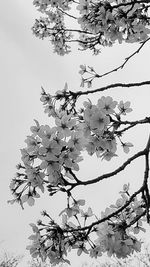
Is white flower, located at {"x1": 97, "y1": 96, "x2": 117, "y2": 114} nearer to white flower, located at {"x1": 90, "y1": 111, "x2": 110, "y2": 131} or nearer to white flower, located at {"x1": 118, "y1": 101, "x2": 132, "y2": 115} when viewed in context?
white flower, located at {"x1": 90, "y1": 111, "x2": 110, "y2": 131}

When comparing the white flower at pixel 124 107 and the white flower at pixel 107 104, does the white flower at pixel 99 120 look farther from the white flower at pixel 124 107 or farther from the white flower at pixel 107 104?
the white flower at pixel 124 107

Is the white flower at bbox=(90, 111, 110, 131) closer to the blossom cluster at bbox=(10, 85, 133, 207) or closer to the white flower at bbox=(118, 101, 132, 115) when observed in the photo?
the blossom cluster at bbox=(10, 85, 133, 207)

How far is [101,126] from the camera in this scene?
10.1 feet

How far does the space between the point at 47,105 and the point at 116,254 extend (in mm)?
2086

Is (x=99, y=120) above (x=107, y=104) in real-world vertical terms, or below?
below

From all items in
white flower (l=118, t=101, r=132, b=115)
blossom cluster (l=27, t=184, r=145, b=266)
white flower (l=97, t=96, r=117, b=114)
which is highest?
white flower (l=118, t=101, r=132, b=115)

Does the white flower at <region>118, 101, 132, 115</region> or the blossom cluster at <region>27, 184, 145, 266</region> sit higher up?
the white flower at <region>118, 101, 132, 115</region>

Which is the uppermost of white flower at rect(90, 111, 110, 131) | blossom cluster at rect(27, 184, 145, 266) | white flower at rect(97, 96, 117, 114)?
white flower at rect(97, 96, 117, 114)

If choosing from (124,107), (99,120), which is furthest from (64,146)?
(124,107)

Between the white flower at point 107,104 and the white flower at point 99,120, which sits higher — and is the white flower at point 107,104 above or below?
above

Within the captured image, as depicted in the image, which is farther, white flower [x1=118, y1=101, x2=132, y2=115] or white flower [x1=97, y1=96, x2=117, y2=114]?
white flower [x1=118, y1=101, x2=132, y2=115]

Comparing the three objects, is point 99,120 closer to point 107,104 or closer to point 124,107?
point 107,104

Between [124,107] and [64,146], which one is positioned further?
[124,107]

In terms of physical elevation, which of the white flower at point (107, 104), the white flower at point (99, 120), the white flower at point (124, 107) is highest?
the white flower at point (124, 107)
